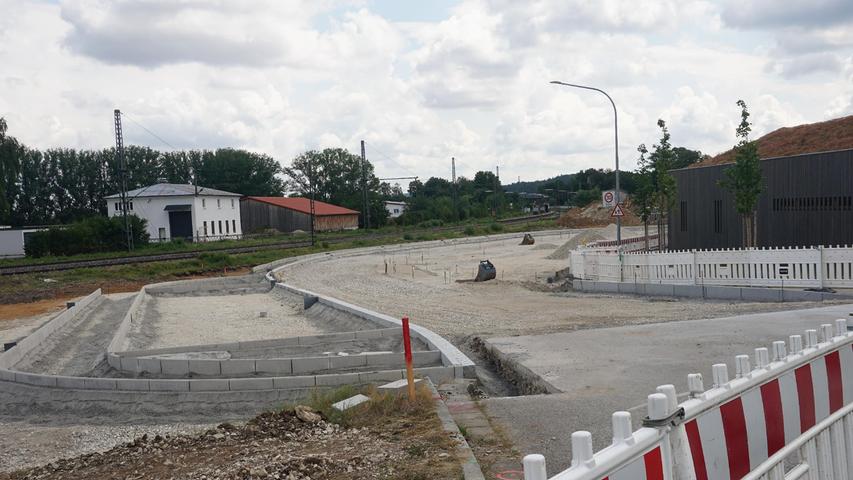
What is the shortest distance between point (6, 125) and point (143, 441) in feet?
203

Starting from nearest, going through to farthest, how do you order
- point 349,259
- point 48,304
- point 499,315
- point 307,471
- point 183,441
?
point 307,471, point 183,441, point 499,315, point 48,304, point 349,259

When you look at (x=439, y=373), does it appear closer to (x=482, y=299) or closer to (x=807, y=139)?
(x=482, y=299)

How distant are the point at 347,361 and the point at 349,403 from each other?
179 inches

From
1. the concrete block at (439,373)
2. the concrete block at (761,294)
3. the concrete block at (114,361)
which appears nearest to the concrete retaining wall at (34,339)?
the concrete block at (114,361)

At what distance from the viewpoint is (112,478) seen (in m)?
7.46

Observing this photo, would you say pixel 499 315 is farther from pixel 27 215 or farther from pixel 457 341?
pixel 27 215

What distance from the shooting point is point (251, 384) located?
12.6m

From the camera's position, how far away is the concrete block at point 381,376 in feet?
39.1

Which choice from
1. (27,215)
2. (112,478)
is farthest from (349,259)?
(27,215)

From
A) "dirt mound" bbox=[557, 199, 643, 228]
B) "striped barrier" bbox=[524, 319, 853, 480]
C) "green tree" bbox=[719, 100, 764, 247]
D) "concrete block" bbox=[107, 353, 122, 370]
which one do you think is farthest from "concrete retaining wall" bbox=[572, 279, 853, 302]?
"dirt mound" bbox=[557, 199, 643, 228]

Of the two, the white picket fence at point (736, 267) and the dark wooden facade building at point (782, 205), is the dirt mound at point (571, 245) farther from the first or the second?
the white picket fence at point (736, 267)

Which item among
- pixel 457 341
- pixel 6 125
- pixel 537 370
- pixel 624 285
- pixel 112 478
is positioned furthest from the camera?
pixel 6 125

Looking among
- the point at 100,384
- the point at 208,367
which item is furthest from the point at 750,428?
the point at 100,384

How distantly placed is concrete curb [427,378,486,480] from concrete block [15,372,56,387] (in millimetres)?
8761
